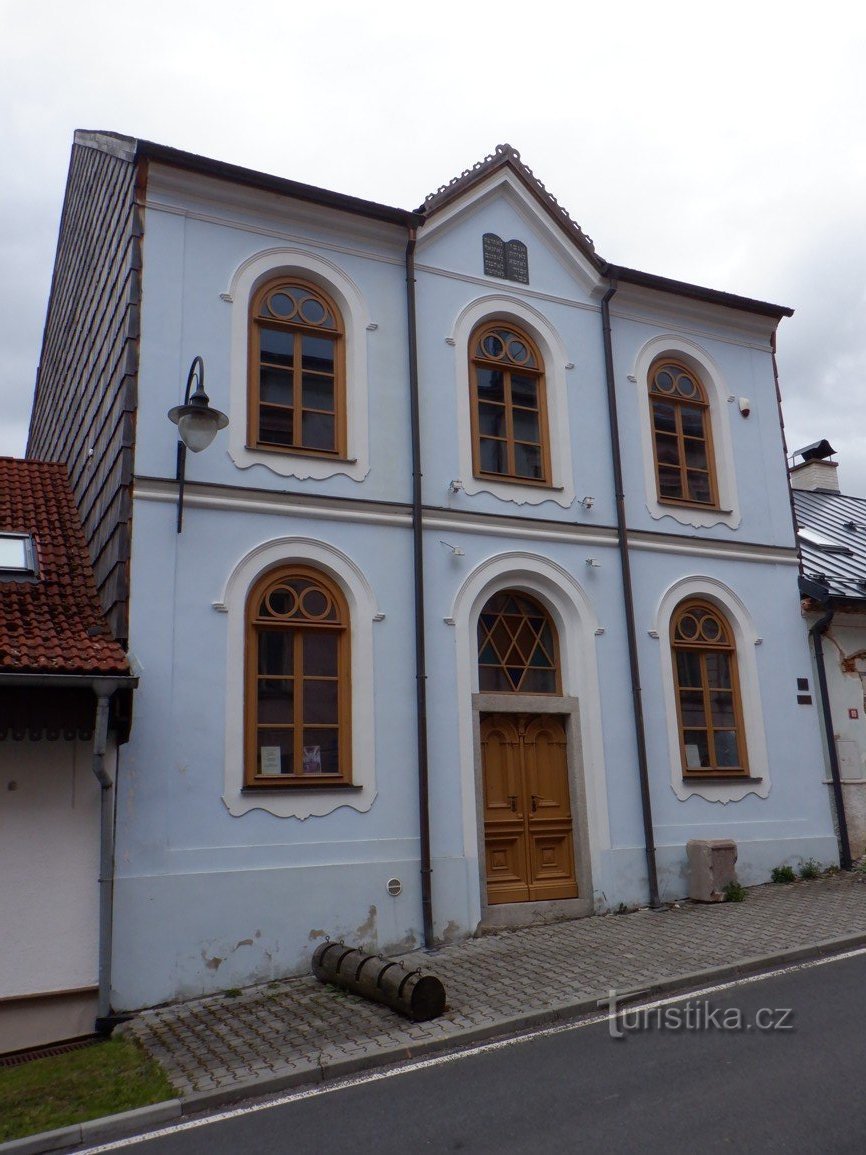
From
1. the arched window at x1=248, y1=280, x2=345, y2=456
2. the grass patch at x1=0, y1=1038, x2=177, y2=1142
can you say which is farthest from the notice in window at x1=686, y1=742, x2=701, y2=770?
the grass patch at x1=0, y1=1038, x2=177, y2=1142

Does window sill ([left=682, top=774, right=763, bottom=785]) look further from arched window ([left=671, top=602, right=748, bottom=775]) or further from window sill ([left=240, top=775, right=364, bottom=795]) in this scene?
window sill ([left=240, top=775, right=364, bottom=795])

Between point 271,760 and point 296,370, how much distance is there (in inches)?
172

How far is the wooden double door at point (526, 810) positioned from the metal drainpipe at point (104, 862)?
13.4ft

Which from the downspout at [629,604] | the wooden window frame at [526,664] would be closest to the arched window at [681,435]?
the downspout at [629,604]

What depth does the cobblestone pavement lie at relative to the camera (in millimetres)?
6918

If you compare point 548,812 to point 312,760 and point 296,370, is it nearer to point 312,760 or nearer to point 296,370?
point 312,760

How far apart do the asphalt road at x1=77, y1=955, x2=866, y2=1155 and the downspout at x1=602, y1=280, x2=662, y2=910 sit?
164 inches

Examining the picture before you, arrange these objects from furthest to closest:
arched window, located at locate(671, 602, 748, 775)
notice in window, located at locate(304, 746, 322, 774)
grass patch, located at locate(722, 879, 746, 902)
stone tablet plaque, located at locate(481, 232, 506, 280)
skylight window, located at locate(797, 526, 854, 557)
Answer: skylight window, located at locate(797, 526, 854, 557)
stone tablet plaque, located at locate(481, 232, 506, 280)
arched window, located at locate(671, 602, 748, 775)
grass patch, located at locate(722, 879, 746, 902)
notice in window, located at locate(304, 746, 322, 774)

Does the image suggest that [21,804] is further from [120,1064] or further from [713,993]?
[713,993]

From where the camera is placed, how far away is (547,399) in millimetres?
12602

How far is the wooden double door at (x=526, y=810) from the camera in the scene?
1092cm

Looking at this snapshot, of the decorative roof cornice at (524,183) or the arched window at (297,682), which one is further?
the decorative roof cornice at (524,183)

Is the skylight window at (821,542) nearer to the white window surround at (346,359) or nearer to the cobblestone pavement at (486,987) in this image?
the cobblestone pavement at (486,987)

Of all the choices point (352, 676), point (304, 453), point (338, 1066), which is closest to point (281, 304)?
point (304, 453)
